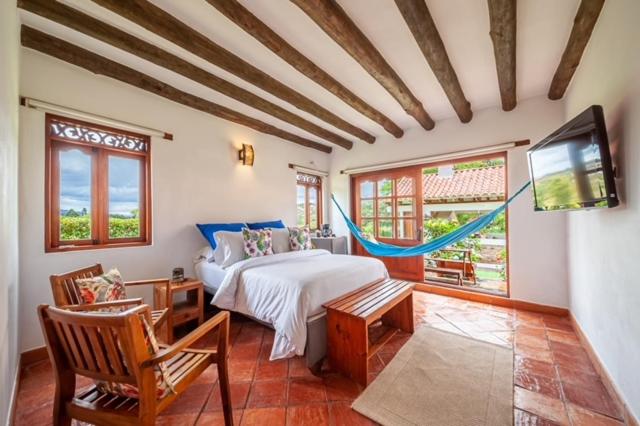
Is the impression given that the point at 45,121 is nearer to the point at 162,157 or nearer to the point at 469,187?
the point at 162,157

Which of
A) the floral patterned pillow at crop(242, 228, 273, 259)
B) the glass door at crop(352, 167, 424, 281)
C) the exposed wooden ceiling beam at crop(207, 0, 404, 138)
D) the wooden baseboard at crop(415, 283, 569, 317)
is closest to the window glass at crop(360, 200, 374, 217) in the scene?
the glass door at crop(352, 167, 424, 281)


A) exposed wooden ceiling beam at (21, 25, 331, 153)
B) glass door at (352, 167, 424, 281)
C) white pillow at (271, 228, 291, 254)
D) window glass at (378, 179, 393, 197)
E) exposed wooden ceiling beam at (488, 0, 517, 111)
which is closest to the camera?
exposed wooden ceiling beam at (488, 0, 517, 111)

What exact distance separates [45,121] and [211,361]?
2154 mm

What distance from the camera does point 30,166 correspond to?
1.77 meters

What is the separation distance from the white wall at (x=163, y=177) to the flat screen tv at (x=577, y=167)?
2.84 meters

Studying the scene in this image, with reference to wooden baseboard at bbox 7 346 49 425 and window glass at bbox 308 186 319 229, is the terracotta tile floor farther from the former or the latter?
window glass at bbox 308 186 319 229

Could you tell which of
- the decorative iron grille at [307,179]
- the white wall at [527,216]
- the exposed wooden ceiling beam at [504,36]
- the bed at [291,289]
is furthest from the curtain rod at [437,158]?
the bed at [291,289]

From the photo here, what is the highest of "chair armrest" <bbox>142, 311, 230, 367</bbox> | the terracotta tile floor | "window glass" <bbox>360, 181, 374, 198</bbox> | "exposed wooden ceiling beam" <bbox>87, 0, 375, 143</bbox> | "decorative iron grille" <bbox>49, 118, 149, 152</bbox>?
"exposed wooden ceiling beam" <bbox>87, 0, 375, 143</bbox>

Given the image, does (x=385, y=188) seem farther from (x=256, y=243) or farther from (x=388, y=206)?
(x=256, y=243)

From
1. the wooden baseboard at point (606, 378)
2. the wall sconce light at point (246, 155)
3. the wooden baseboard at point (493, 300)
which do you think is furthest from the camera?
the wall sconce light at point (246, 155)

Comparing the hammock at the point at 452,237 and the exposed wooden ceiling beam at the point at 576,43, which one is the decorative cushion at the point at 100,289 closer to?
the hammock at the point at 452,237

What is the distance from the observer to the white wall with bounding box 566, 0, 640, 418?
117cm

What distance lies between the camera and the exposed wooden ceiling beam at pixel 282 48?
1.43 meters

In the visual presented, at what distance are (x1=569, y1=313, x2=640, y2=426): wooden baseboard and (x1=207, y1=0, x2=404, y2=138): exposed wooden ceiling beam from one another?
272 cm
